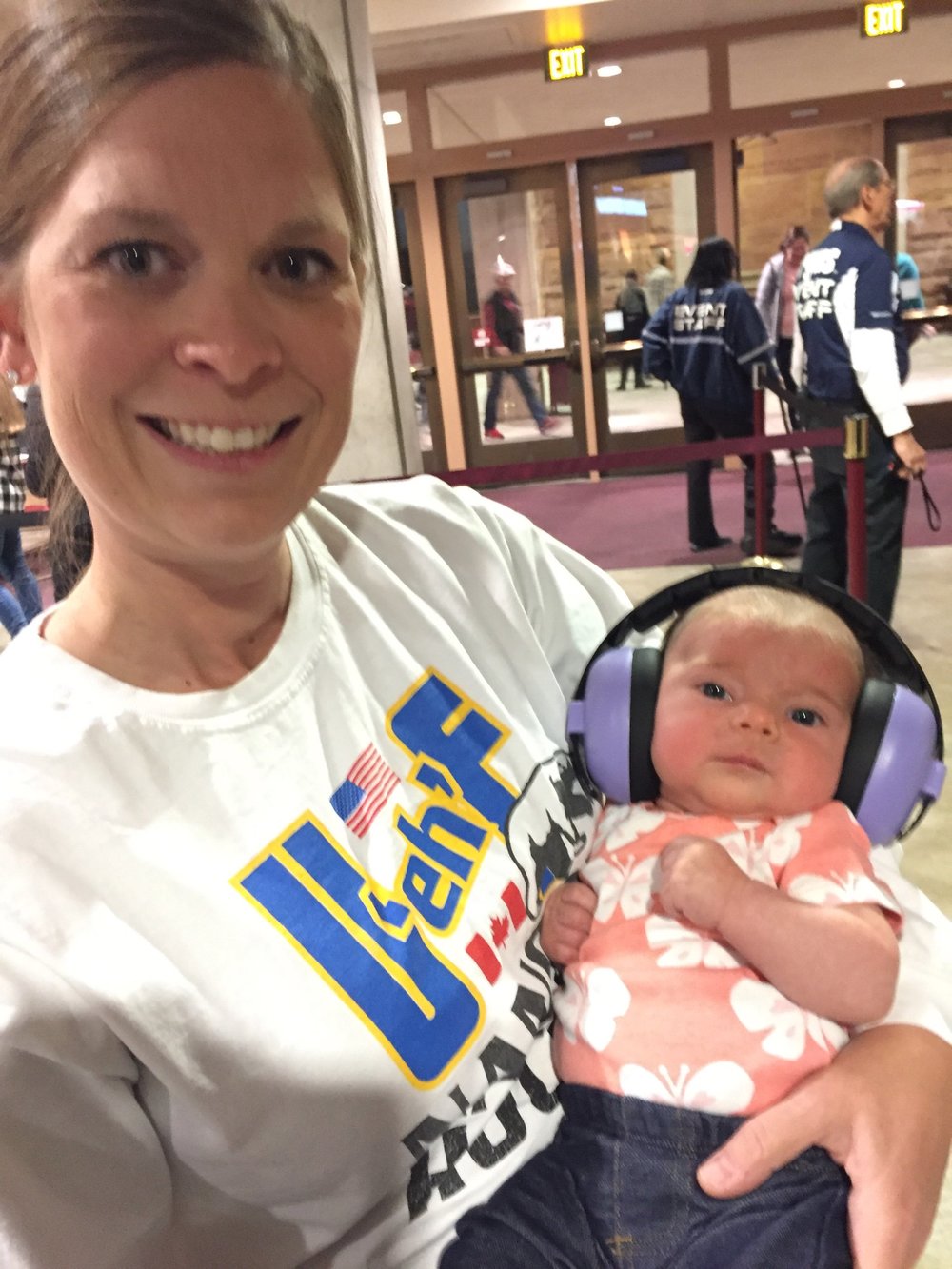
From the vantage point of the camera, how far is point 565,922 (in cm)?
113

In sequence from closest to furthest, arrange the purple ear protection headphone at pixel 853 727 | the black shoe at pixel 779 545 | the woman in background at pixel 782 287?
the purple ear protection headphone at pixel 853 727
the black shoe at pixel 779 545
the woman in background at pixel 782 287

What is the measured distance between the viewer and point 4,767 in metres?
0.78

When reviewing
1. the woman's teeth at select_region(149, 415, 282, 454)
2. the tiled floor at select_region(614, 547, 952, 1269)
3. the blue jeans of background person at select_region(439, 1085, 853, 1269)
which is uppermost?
the woman's teeth at select_region(149, 415, 282, 454)

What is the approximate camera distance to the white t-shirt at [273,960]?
2.36ft

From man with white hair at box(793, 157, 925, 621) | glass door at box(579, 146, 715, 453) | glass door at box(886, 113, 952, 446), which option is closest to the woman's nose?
man with white hair at box(793, 157, 925, 621)

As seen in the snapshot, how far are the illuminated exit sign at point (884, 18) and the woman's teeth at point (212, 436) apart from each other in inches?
322

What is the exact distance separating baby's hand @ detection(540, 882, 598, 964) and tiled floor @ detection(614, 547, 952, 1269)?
1.23 metres

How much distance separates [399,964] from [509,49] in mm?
9019

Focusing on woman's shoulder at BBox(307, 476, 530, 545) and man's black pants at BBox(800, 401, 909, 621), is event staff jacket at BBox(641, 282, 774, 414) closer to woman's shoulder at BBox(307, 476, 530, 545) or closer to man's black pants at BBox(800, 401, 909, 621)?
man's black pants at BBox(800, 401, 909, 621)

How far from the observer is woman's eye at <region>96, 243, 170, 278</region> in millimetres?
864

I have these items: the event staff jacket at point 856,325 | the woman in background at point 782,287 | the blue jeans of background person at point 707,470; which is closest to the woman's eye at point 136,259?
the event staff jacket at point 856,325

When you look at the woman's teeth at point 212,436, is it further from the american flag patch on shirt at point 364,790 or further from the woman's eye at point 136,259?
the american flag patch on shirt at point 364,790

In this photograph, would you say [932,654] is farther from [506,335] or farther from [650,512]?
[506,335]

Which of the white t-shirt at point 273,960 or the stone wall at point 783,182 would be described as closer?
the white t-shirt at point 273,960
